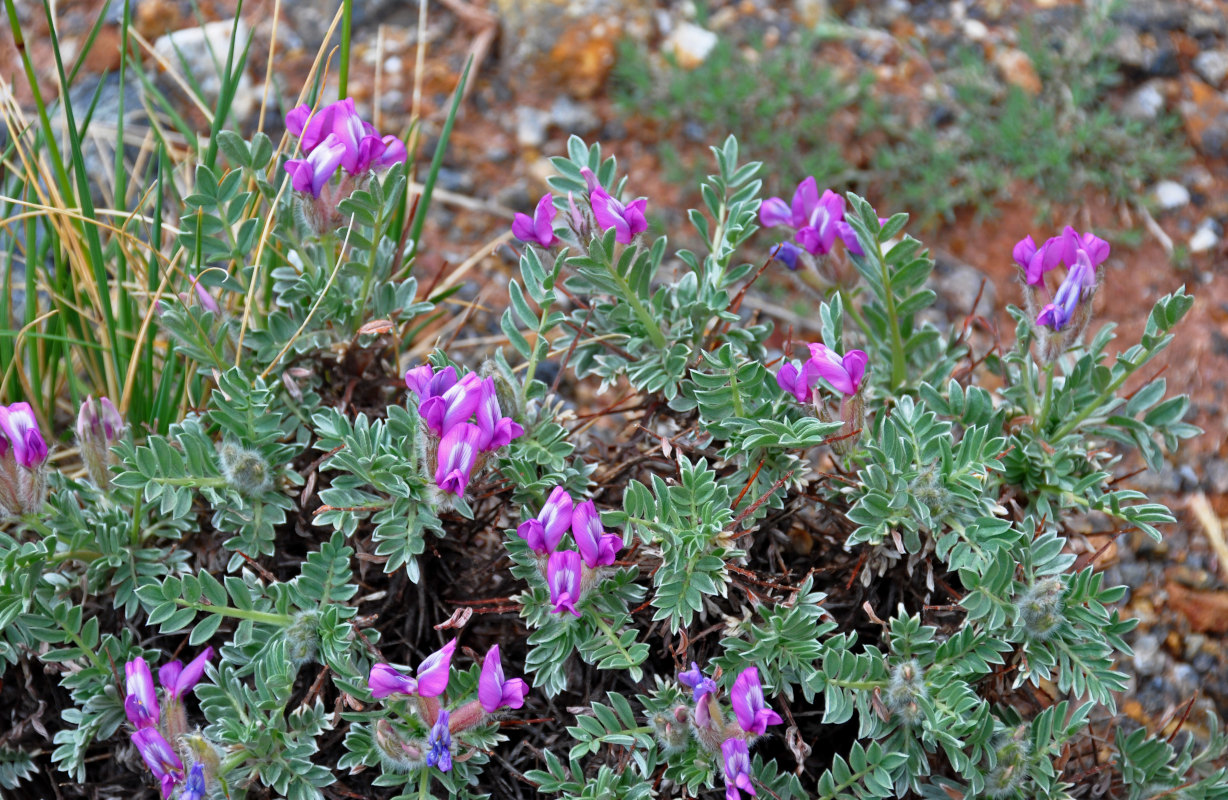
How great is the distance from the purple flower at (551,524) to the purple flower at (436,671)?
0.60ft

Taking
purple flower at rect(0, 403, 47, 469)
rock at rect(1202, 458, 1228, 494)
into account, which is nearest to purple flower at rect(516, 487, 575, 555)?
purple flower at rect(0, 403, 47, 469)

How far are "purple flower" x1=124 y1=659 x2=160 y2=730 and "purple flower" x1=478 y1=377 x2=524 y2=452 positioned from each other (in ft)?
1.92

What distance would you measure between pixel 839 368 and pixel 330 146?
87 cm

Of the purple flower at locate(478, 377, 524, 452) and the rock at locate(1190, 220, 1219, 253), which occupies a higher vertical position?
the purple flower at locate(478, 377, 524, 452)

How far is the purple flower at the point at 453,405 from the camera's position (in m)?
1.57

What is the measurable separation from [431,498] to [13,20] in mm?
1170

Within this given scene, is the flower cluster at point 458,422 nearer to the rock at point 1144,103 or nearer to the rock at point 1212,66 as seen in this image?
the rock at point 1144,103

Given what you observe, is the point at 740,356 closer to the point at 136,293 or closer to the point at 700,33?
the point at 136,293

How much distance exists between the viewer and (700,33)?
335 cm

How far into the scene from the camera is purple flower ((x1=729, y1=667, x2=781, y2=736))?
60.3 inches

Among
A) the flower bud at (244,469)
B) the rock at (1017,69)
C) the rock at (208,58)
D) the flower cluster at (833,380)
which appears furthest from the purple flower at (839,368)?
the rock at (208,58)

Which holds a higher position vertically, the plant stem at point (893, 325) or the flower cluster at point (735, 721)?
the plant stem at point (893, 325)

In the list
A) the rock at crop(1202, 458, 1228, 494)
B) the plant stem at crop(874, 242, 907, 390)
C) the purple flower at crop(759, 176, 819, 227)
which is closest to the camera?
the plant stem at crop(874, 242, 907, 390)

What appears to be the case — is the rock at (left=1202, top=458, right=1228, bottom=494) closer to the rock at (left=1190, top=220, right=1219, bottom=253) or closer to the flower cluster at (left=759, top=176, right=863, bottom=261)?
A: the rock at (left=1190, top=220, right=1219, bottom=253)
